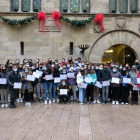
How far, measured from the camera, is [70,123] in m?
6.44

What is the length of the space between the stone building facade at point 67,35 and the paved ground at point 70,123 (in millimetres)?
6673

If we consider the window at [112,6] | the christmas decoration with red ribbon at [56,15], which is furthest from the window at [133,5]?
the christmas decoration with red ribbon at [56,15]

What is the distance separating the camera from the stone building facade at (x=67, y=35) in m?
14.4

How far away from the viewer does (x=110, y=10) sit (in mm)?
14898

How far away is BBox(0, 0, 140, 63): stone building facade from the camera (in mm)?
14430

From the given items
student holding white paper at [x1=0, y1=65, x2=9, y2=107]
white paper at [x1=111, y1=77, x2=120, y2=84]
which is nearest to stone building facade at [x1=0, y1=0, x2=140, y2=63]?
white paper at [x1=111, y1=77, x2=120, y2=84]

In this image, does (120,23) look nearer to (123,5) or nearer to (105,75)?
(123,5)

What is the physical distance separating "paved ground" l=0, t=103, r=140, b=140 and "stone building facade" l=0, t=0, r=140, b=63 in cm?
667

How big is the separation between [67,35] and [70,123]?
9375mm

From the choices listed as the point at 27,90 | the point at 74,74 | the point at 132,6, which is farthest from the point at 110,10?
the point at 27,90

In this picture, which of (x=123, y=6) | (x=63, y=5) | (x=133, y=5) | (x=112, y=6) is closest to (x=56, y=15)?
(x=63, y=5)

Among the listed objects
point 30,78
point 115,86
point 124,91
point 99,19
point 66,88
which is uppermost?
point 99,19

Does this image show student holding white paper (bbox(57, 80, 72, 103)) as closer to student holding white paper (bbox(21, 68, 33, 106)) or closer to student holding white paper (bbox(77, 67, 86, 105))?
student holding white paper (bbox(77, 67, 86, 105))

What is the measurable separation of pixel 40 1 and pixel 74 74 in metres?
7.72
